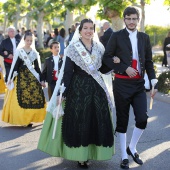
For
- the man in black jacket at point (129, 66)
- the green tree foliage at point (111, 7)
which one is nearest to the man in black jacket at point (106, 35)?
the green tree foliage at point (111, 7)


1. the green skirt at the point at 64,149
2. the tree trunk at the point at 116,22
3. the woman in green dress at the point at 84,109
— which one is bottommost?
the green skirt at the point at 64,149

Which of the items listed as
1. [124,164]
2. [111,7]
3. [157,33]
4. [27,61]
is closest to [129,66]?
[124,164]

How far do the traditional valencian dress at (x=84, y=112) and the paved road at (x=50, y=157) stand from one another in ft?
0.81

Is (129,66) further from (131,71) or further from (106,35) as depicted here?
(106,35)

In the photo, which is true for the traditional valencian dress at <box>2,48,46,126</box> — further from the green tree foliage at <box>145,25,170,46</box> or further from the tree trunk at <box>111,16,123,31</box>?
the green tree foliage at <box>145,25,170,46</box>

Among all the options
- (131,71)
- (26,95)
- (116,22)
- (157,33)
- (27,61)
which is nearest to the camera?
(131,71)

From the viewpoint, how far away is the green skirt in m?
5.83

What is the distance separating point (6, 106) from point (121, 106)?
3.37 metres

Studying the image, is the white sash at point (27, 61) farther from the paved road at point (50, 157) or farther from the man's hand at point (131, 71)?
the man's hand at point (131, 71)

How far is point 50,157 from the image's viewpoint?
6480mm

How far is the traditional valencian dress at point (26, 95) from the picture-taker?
8.59 meters

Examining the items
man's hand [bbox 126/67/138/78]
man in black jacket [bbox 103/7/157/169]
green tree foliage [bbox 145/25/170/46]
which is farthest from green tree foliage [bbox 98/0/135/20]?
green tree foliage [bbox 145/25/170/46]

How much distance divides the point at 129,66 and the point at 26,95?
3.32 metres

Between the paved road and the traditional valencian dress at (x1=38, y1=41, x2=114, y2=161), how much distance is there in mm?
246
